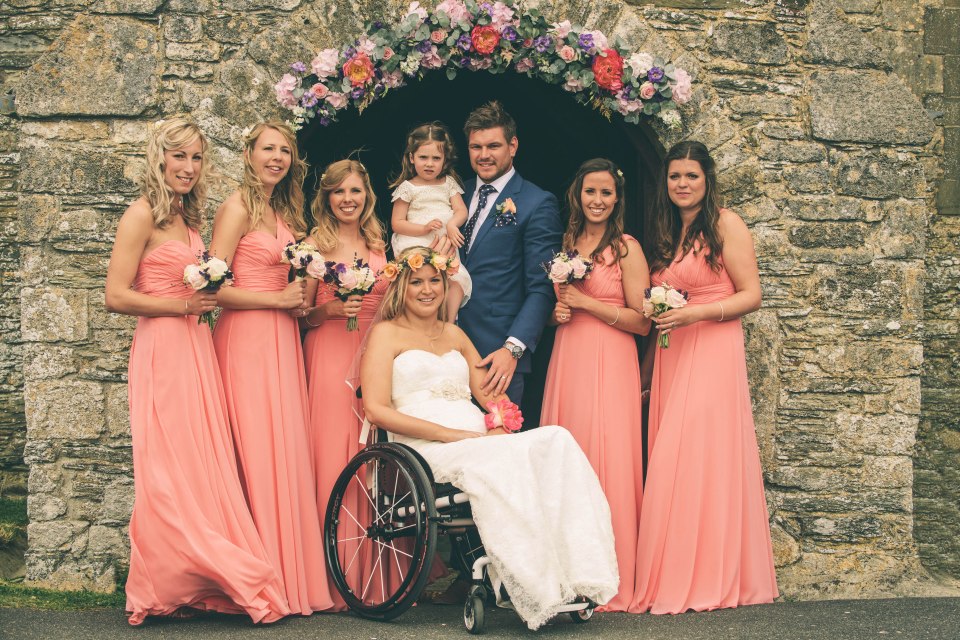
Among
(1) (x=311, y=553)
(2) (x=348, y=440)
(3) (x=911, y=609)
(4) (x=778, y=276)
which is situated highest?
(4) (x=778, y=276)

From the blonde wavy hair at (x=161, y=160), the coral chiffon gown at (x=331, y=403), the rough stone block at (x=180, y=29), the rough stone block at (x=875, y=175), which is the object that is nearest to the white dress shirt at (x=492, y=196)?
the coral chiffon gown at (x=331, y=403)

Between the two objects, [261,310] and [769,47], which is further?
[769,47]

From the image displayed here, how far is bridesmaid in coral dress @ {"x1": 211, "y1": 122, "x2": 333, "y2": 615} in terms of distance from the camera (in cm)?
482

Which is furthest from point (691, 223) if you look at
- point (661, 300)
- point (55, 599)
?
point (55, 599)

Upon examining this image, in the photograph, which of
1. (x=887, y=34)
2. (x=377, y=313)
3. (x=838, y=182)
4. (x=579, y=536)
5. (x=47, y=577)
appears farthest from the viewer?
(x=887, y=34)

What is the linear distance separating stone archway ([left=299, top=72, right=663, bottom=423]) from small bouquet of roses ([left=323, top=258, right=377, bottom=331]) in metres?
1.29

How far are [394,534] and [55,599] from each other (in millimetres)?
2013

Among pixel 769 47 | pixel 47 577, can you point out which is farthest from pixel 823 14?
pixel 47 577

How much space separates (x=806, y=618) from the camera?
4777 millimetres

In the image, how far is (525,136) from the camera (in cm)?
806

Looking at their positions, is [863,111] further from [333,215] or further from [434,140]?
[333,215]

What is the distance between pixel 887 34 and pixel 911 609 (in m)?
3.99

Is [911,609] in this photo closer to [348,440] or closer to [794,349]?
[794,349]

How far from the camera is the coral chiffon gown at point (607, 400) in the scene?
521 centimetres
